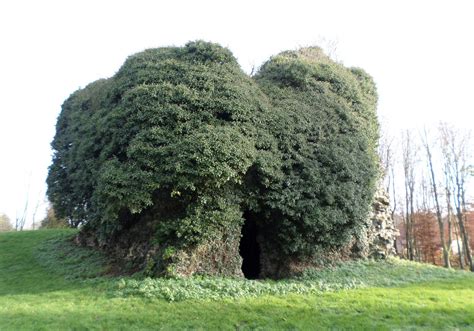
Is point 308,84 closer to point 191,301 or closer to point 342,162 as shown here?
point 342,162

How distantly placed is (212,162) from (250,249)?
5594 mm

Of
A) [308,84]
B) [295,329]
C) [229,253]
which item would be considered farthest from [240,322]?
[308,84]

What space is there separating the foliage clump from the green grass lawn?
1.59m

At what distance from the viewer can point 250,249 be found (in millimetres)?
16812

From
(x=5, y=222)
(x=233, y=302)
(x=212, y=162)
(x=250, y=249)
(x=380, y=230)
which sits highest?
(x=212, y=162)

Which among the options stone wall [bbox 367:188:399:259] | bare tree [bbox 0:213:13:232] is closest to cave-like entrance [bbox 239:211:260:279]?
stone wall [bbox 367:188:399:259]

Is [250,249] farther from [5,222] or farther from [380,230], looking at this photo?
[5,222]

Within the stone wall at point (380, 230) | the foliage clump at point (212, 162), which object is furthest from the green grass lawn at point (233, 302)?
the stone wall at point (380, 230)

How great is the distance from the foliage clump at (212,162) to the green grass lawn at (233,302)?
62.7 inches

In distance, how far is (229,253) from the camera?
1373cm

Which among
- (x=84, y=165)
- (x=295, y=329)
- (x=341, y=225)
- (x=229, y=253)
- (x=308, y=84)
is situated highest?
(x=308, y=84)

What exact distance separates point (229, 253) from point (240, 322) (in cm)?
453

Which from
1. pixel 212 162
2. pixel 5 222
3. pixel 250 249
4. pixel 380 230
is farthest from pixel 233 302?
pixel 5 222

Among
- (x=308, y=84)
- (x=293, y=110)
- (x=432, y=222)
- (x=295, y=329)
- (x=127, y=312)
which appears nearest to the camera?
(x=295, y=329)
